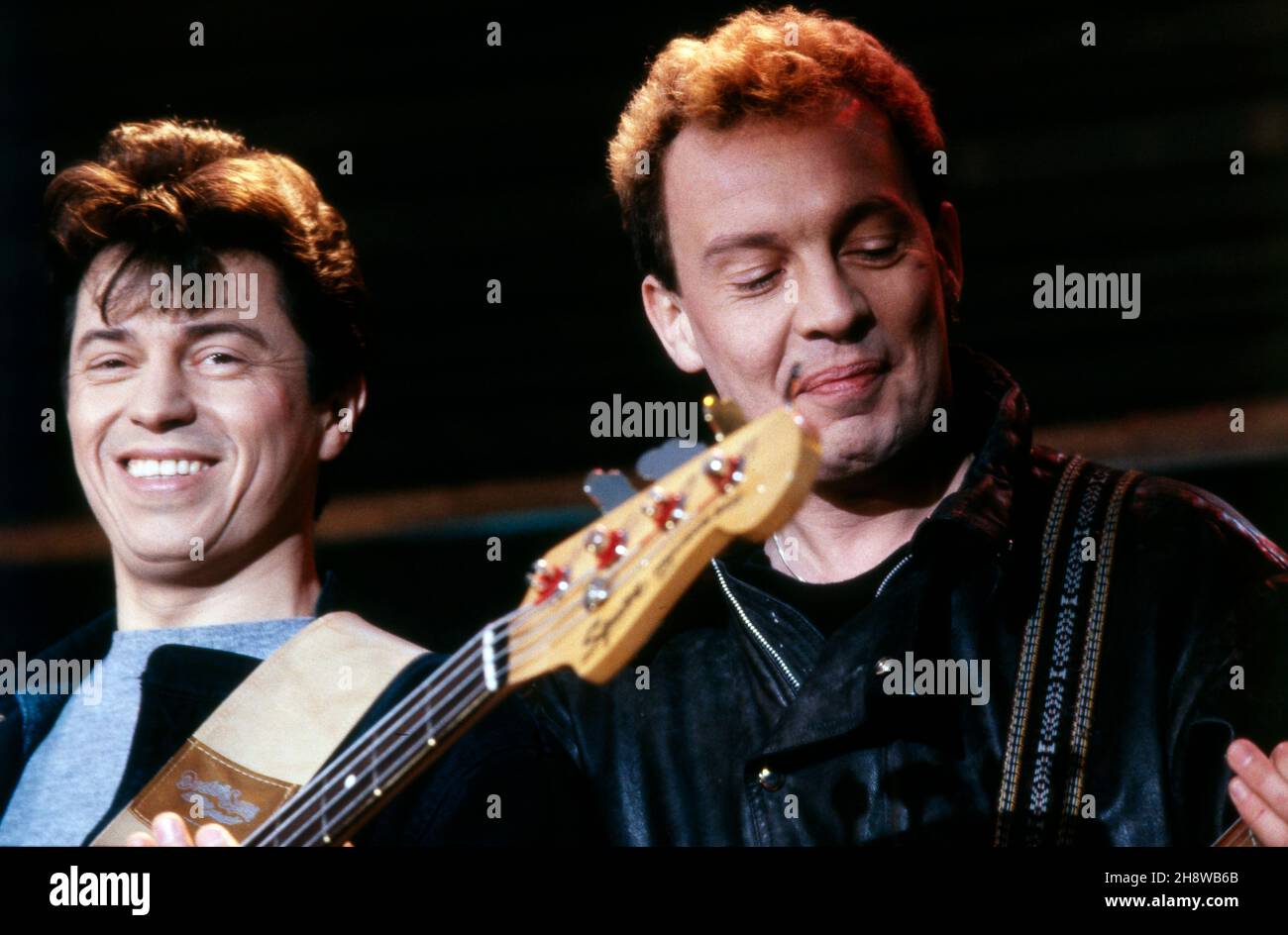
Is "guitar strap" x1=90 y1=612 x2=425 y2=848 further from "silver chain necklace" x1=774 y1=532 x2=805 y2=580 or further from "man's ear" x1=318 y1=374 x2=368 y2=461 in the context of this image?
"silver chain necklace" x1=774 y1=532 x2=805 y2=580

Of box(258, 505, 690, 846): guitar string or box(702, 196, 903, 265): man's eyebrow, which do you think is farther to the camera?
box(702, 196, 903, 265): man's eyebrow

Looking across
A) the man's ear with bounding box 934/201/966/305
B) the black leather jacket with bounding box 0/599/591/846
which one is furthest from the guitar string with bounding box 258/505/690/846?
the man's ear with bounding box 934/201/966/305

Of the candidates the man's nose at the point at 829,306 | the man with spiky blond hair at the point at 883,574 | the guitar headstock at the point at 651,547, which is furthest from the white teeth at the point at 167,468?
the man's nose at the point at 829,306

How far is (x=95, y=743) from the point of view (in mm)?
2475

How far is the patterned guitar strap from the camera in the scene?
2166 millimetres

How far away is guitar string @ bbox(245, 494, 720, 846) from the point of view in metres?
1.91

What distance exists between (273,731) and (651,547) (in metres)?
0.84

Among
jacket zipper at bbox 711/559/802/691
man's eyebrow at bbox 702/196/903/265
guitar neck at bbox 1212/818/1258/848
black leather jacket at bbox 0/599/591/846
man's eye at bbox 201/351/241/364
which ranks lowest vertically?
guitar neck at bbox 1212/818/1258/848

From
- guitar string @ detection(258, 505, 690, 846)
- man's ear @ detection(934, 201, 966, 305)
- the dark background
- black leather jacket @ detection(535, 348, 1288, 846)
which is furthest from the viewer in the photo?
the dark background

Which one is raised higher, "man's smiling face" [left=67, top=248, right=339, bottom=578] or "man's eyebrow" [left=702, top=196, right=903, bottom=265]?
"man's eyebrow" [left=702, top=196, right=903, bottom=265]

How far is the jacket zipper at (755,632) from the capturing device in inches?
92.6

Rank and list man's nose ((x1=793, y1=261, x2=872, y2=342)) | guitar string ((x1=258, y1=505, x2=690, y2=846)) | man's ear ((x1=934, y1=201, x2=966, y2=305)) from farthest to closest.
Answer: man's ear ((x1=934, y1=201, x2=966, y2=305)) → man's nose ((x1=793, y1=261, x2=872, y2=342)) → guitar string ((x1=258, y1=505, x2=690, y2=846))

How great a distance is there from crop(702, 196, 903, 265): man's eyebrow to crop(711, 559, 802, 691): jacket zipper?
0.44m
